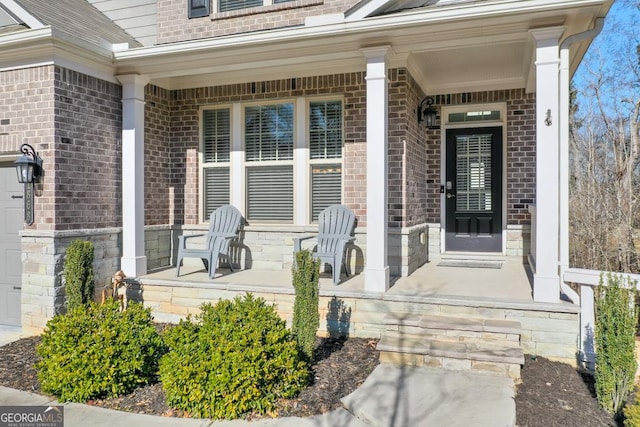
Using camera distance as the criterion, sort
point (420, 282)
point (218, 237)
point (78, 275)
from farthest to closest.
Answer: point (218, 237) < point (420, 282) < point (78, 275)

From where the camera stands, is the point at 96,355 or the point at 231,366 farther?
the point at 96,355

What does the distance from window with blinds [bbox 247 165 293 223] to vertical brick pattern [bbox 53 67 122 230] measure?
167 centimetres

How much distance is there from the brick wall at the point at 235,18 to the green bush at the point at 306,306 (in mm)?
3598

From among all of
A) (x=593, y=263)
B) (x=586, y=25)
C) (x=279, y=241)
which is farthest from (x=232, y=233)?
(x=593, y=263)

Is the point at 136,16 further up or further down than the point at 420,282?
further up

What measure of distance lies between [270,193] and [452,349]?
3.38m

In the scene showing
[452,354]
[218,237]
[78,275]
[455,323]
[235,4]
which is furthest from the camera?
[235,4]

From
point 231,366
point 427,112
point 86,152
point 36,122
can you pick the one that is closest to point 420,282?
point 427,112

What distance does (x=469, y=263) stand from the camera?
6504 millimetres

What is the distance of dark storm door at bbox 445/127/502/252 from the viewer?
6.70 metres

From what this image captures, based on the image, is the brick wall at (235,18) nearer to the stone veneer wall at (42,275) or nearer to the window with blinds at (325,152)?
the window with blinds at (325,152)

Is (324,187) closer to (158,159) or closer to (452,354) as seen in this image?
(158,159)

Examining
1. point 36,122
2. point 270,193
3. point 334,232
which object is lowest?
point 334,232

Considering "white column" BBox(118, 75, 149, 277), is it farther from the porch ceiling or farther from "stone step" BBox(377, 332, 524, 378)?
"stone step" BBox(377, 332, 524, 378)
